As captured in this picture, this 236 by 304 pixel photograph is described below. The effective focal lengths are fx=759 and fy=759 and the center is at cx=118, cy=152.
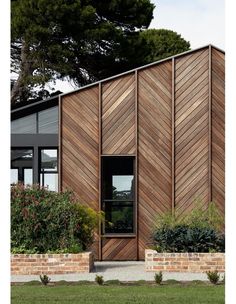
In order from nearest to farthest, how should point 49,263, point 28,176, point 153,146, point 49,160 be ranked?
1. point 49,263
2. point 153,146
3. point 49,160
4. point 28,176

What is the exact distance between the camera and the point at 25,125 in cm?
1652

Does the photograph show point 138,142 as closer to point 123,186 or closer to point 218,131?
point 123,186

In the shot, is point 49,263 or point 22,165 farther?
point 22,165

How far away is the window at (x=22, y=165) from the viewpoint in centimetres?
1677

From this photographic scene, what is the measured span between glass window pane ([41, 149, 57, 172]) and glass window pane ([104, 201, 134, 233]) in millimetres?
1452

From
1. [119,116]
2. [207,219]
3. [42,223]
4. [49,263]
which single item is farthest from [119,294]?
[119,116]

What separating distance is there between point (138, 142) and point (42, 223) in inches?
145

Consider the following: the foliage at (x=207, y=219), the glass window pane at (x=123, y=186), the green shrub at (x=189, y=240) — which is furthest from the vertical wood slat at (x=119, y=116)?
the green shrub at (x=189, y=240)

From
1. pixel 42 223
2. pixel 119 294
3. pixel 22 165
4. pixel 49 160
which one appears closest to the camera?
pixel 119 294

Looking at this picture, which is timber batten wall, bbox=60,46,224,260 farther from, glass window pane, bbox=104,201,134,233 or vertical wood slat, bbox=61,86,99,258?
glass window pane, bbox=104,201,134,233

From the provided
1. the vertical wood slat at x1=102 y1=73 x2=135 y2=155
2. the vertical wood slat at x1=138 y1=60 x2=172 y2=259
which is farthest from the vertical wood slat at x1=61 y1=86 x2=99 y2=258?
the vertical wood slat at x1=138 y1=60 x2=172 y2=259

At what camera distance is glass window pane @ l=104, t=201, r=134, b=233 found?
16172 millimetres

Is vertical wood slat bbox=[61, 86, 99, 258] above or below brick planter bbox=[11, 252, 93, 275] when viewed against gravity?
above
